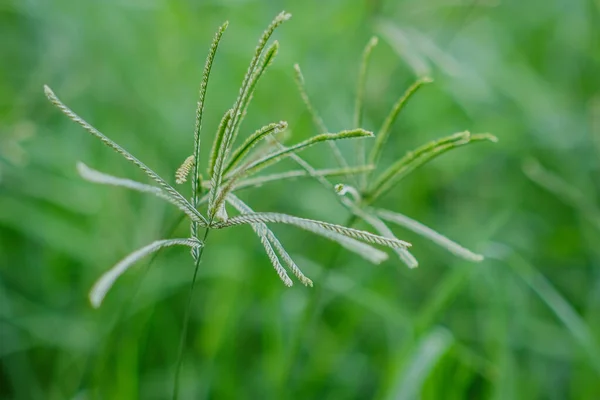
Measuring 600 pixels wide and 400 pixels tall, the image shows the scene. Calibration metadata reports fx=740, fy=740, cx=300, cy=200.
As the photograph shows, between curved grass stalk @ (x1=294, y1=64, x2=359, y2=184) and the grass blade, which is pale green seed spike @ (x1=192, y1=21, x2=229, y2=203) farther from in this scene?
the grass blade

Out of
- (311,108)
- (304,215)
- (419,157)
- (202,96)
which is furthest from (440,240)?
(304,215)

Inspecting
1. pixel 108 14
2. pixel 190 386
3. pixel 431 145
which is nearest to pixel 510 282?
pixel 190 386

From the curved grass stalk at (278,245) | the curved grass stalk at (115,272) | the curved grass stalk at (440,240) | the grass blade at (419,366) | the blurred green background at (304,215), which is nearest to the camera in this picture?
the curved grass stalk at (115,272)

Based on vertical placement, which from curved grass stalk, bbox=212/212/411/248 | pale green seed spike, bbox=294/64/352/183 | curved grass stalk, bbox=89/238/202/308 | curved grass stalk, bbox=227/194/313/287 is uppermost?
pale green seed spike, bbox=294/64/352/183

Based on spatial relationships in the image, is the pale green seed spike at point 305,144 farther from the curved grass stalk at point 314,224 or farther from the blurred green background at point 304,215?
the blurred green background at point 304,215

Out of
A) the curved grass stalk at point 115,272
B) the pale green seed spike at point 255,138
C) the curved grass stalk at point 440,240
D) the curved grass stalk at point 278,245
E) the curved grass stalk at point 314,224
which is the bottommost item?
the curved grass stalk at point 115,272

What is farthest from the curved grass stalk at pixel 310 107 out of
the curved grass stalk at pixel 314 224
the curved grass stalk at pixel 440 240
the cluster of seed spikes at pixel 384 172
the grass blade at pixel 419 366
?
the grass blade at pixel 419 366

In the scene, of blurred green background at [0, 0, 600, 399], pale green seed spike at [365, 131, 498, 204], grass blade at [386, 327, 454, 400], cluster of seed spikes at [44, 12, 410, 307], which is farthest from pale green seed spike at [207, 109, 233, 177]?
grass blade at [386, 327, 454, 400]
